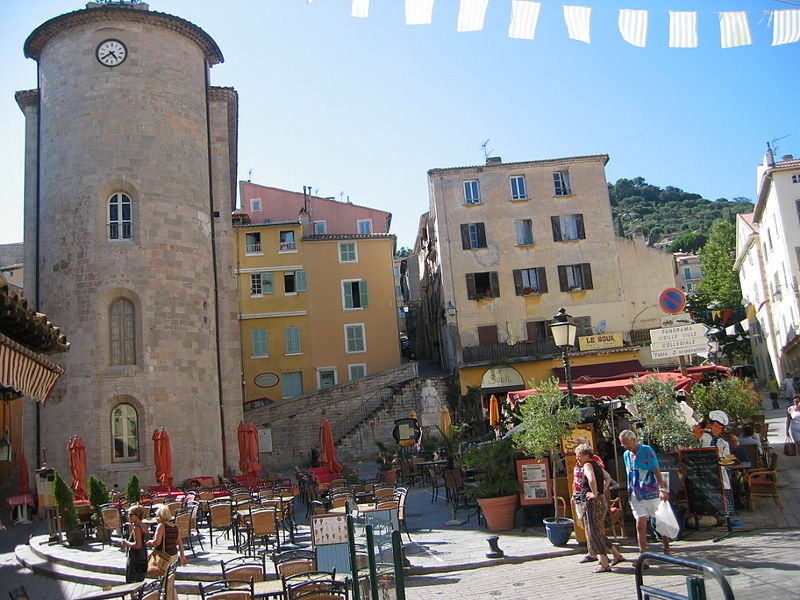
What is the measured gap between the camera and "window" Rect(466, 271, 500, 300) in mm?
37938

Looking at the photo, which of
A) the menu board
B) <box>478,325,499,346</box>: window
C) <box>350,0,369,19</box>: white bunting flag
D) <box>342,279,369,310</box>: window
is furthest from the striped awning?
<box>342,279,369,310</box>: window

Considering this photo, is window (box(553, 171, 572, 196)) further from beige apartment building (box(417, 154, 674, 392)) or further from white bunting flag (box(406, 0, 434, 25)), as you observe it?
white bunting flag (box(406, 0, 434, 25))

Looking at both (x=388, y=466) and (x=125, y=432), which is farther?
(x=125, y=432)

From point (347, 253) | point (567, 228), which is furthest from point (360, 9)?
point (347, 253)

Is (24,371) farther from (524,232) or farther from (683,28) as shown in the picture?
(524,232)

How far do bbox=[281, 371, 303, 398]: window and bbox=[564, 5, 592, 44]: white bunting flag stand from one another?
3204cm

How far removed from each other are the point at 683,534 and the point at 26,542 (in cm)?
1426

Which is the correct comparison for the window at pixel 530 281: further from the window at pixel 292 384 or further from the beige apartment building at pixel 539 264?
the window at pixel 292 384

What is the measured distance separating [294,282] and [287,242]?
225 cm

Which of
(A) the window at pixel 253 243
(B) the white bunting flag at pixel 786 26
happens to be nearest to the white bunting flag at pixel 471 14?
(B) the white bunting flag at pixel 786 26

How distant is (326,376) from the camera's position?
4006 cm

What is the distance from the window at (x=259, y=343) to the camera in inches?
A: 1565

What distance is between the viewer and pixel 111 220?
963 inches

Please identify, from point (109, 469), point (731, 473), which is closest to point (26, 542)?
point (109, 469)
